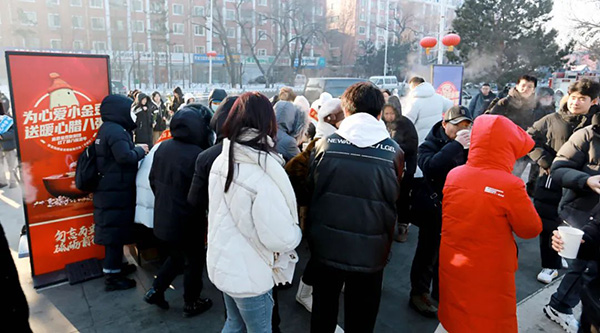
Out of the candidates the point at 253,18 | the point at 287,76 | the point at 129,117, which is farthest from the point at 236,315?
the point at 253,18

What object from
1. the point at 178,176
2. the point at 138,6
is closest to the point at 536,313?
the point at 178,176

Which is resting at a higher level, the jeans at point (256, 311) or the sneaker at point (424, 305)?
the jeans at point (256, 311)

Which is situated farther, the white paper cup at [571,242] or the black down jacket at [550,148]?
the black down jacket at [550,148]

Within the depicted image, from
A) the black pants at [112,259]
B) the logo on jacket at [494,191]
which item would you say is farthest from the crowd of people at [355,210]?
the black pants at [112,259]

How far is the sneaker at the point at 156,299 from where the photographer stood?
3050 mm

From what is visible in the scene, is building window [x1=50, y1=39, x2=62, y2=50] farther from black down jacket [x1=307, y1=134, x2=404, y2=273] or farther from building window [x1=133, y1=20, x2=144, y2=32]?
black down jacket [x1=307, y1=134, x2=404, y2=273]

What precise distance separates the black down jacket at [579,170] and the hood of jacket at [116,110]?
337cm

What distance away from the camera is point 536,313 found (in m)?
3.11

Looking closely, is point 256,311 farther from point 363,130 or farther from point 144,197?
point 144,197

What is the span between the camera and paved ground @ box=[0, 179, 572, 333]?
2.89m

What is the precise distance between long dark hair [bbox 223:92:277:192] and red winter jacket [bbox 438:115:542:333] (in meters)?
1.09

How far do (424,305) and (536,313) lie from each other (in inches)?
36.2

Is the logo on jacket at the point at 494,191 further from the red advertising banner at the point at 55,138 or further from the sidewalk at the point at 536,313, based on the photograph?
the red advertising banner at the point at 55,138

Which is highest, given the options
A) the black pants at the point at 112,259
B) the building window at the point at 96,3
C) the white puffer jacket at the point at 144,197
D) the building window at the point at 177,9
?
the building window at the point at 177,9
